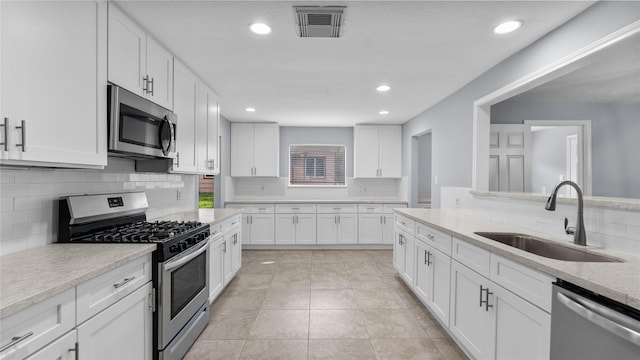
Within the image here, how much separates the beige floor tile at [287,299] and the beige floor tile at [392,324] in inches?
25.9

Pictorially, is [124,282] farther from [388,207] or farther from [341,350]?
[388,207]

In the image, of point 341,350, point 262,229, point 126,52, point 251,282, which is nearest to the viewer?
point 126,52

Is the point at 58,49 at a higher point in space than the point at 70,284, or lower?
higher

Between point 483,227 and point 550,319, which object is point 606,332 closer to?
point 550,319

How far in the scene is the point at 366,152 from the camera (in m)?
5.67

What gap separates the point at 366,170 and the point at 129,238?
4432 mm

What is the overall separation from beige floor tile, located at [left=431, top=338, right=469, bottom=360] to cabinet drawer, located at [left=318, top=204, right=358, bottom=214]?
3.06 m

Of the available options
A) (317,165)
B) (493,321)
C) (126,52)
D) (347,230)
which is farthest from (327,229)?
(126,52)

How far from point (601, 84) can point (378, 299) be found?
345 cm

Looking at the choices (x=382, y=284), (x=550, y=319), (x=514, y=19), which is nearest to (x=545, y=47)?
(x=514, y=19)

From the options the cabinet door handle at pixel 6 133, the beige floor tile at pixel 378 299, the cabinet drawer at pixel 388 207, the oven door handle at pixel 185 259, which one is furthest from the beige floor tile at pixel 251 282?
the cabinet door handle at pixel 6 133

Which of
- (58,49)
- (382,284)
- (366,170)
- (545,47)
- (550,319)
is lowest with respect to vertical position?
(382,284)

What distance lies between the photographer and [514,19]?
6.35 ft

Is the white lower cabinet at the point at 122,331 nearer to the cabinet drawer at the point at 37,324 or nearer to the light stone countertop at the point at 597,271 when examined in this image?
the cabinet drawer at the point at 37,324
